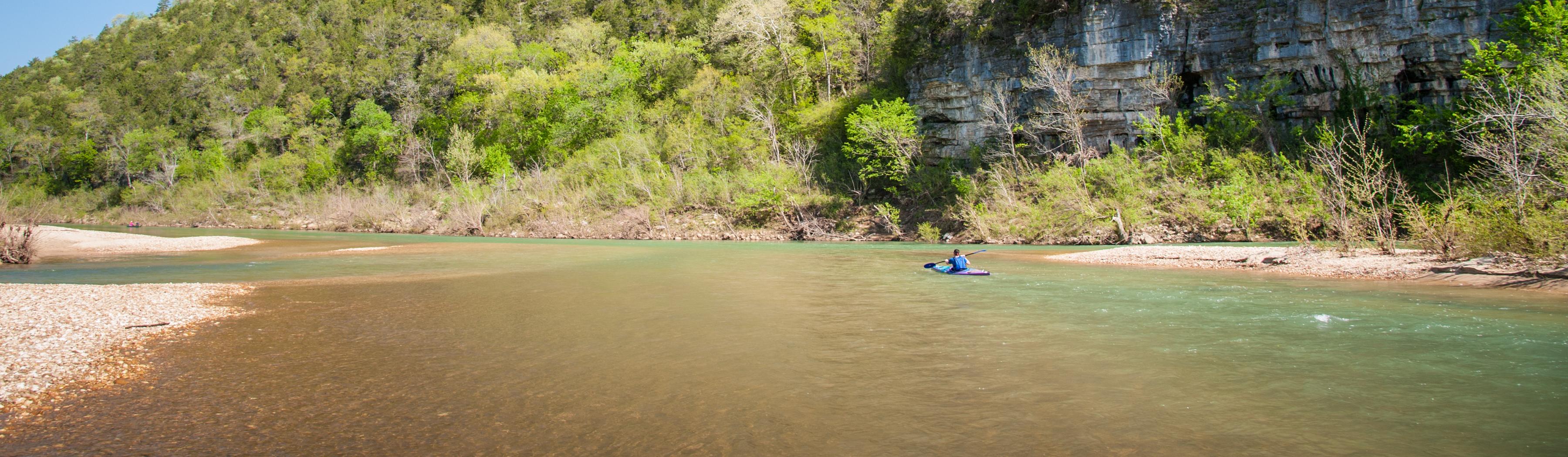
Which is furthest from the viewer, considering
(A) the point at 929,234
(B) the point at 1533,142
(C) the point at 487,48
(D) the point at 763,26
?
(C) the point at 487,48

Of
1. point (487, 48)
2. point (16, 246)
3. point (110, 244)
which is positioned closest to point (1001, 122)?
point (16, 246)

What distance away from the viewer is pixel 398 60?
3071 inches

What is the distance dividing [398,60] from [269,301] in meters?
70.8

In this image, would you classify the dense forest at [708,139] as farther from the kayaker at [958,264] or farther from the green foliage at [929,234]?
the kayaker at [958,264]

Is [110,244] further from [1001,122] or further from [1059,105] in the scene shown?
[1059,105]

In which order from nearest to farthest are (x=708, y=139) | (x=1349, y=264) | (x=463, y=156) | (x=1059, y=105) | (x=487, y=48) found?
(x=1349, y=264) → (x=1059, y=105) → (x=708, y=139) → (x=463, y=156) → (x=487, y=48)

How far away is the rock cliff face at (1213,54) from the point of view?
92.2 feet

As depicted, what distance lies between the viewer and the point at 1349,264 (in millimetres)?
19266

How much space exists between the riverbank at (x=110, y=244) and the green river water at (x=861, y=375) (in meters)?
21.6

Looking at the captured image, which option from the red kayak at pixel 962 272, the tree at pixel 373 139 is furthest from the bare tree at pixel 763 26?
the tree at pixel 373 139

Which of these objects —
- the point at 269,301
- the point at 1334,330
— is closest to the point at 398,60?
the point at 269,301

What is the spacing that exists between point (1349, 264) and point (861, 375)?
54.7ft

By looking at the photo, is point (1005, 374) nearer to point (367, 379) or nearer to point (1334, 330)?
point (1334, 330)

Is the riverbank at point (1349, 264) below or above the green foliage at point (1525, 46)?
below
